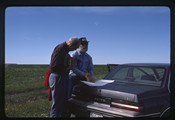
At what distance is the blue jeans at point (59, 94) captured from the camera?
2639 millimetres

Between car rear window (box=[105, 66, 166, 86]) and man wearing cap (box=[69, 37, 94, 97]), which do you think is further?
car rear window (box=[105, 66, 166, 86])

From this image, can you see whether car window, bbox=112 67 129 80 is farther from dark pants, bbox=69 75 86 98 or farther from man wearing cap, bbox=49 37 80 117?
man wearing cap, bbox=49 37 80 117

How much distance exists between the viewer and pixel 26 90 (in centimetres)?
283

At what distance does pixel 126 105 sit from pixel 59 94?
0.51m

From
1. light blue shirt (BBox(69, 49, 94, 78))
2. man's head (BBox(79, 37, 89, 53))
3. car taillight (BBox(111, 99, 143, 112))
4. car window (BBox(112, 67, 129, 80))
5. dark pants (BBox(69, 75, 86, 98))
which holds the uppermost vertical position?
man's head (BBox(79, 37, 89, 53))

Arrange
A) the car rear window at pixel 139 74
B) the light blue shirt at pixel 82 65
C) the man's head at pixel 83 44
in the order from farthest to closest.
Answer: the car rear window at pixel 139 74, the light blue shirt at pixel 82 65, the man's head at pixel 83 44

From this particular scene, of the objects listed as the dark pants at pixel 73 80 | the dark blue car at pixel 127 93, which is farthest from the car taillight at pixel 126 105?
the dark pants at pixel 73 80

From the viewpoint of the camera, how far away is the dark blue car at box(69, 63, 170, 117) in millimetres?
2629

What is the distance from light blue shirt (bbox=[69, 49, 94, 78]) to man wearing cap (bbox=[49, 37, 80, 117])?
5 centimetres

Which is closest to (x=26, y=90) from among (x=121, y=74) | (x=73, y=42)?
(x=73, y=42)

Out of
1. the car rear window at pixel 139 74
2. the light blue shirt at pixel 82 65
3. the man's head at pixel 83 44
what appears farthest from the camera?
the car rear window at pixel 139 74

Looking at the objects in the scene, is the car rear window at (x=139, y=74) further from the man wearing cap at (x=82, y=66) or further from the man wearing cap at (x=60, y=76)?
the man wearing cap at (x=60, y=76)

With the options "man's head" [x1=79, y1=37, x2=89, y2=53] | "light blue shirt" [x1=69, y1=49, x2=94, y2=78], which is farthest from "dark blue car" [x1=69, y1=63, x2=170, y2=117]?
"man's head" [x1=79, y1=37, x2=89, y2=53]

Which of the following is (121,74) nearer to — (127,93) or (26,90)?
(127,93)
